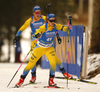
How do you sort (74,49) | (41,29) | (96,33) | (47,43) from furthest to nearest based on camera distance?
(96,33) → (74,49) → (47,43) → (41,29)

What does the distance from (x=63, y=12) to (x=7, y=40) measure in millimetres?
5256

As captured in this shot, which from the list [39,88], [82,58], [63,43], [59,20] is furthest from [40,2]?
[39,88]

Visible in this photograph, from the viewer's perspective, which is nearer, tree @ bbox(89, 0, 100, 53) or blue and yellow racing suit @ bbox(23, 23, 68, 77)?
blue and yellow racing suit @ bbox(23, 23, 68, 77)

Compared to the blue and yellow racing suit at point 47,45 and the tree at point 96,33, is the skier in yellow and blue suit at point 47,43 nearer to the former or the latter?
the blue and yellow racing suit at point 47,45

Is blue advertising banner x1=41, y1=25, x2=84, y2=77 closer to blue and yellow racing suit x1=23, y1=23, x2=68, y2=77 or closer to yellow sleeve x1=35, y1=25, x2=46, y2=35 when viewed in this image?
blue and yellow racing suit x1=23, y1=23, x2=68, y2=77

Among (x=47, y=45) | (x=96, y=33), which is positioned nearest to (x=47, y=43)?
(x=47, y=45)

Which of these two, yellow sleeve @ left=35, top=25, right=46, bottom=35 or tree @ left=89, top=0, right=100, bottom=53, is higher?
yellow sleeve @ left=35, top=25, right=46, bottom=35

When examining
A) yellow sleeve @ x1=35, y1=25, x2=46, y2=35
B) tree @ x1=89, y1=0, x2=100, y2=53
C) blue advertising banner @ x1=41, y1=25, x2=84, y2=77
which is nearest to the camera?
yellow sleeve @ x1=35, y1=25, x2=46, y2=35

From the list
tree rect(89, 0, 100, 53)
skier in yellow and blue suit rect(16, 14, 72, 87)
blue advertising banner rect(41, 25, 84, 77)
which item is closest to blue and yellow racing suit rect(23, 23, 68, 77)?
skier in yellow and blue suit rect(16, 14, 72, 87)

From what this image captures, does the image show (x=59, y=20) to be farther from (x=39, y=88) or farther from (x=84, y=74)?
(x=39, y=88)

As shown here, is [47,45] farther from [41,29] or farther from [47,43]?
[41,29]

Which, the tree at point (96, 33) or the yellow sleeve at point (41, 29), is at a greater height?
the yellow sleeve at point (41, 29)

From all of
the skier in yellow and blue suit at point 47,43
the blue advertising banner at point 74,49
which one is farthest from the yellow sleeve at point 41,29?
the blue advertising banner at point 74,49

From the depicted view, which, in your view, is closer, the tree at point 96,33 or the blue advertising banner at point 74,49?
the blue advertising banner at point 74,49
